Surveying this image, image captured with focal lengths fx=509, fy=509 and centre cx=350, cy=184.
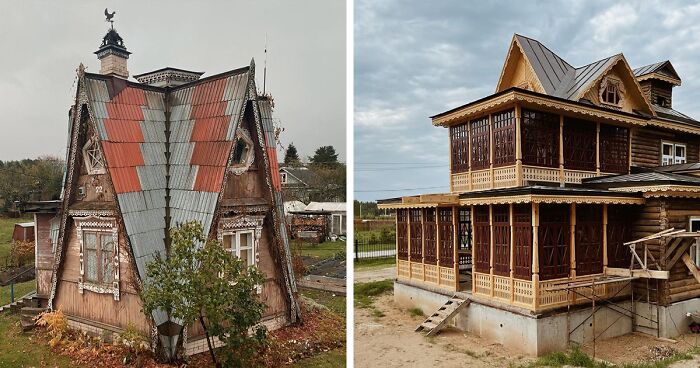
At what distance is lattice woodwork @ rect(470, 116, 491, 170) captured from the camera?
8484 millimetres

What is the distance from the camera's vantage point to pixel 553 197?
261 inches

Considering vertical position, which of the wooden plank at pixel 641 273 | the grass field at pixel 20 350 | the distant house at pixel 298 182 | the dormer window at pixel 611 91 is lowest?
the wooden plank at pixel 641 273

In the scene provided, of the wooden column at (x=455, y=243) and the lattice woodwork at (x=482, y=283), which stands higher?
the wooden column at (x=455, y=243)

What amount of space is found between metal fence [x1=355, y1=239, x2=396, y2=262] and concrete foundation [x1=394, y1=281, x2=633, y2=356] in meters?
8.69

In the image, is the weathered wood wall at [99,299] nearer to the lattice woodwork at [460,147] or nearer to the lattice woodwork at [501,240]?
the lattice woodwork at [501,240]

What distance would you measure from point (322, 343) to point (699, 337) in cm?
644

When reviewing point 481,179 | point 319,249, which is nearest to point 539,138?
point 481,179

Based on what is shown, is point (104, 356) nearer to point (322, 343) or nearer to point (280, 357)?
point (280, 357)

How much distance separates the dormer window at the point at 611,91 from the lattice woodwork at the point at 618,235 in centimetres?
237

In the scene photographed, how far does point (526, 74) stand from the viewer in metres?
9.73

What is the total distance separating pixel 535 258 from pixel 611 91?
14.6ft

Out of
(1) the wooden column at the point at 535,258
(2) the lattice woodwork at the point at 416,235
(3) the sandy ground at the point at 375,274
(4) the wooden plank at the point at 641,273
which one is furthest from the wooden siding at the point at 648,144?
(3) the sandy ground at the point at 375,274

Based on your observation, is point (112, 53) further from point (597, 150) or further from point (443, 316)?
point (597, 150)

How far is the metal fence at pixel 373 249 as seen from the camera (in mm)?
16734
